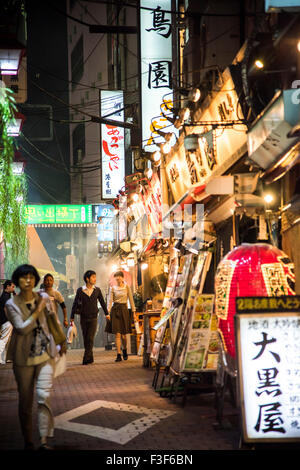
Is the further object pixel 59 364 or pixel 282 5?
pixel 282 5

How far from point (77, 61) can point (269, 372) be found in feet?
154

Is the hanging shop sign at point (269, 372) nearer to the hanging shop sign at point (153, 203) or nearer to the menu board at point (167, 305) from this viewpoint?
the menu board at point (167, 305)

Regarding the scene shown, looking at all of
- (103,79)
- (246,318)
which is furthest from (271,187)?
(103,79)

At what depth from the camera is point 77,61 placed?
168 ft

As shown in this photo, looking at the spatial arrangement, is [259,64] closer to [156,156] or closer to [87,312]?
[156,156]

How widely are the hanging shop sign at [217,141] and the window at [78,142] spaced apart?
3405 centimetres

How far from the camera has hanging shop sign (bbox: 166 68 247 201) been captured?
1144 centimetres

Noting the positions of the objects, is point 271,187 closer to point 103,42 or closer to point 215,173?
point 215,173

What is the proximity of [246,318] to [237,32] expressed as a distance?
9.34 metres

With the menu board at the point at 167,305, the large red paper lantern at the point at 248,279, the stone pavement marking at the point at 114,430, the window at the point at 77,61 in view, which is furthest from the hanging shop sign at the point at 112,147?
the window at the point at 77,61

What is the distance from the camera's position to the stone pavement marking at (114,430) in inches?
321

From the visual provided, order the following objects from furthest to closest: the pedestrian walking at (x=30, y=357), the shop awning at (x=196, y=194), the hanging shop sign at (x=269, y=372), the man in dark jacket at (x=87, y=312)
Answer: the man in dark jacket at (x=87, y=312) < the shop awning at (x=196, y=194) < the pedestrian walking at (x=30, y=357) < the hanging shop sign at (x=269, y=372)

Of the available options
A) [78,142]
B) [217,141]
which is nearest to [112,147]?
[217,141]

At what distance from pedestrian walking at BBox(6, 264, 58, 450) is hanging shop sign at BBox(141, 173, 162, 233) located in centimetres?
1187
